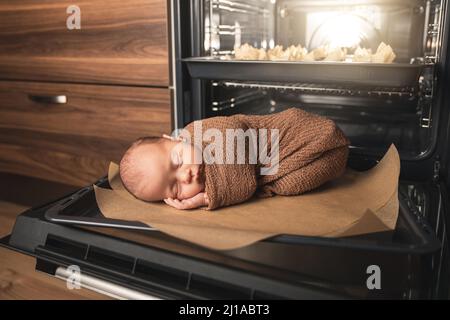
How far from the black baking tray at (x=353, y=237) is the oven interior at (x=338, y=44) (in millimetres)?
286

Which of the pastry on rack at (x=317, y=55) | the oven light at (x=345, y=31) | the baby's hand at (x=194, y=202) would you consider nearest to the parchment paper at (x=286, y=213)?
the baby's hand at (x=194, y=202)

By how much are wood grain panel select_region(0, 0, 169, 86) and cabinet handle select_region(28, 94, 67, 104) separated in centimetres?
5

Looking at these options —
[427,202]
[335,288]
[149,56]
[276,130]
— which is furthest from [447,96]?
[149,56]

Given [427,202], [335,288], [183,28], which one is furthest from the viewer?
[183,28]

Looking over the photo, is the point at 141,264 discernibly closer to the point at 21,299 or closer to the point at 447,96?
the point at 21,299

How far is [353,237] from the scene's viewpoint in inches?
25.0

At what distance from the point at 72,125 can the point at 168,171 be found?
1.66 ft

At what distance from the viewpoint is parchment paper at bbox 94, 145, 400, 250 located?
A: 2.06ft

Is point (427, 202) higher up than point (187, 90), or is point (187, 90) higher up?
point (187, 90)

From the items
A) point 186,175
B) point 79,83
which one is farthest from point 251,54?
point 79,83

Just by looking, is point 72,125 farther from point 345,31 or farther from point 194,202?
point 345,31

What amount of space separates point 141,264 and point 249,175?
0.26 meters

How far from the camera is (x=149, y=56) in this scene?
3.27ft

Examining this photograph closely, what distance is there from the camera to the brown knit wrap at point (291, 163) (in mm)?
769
